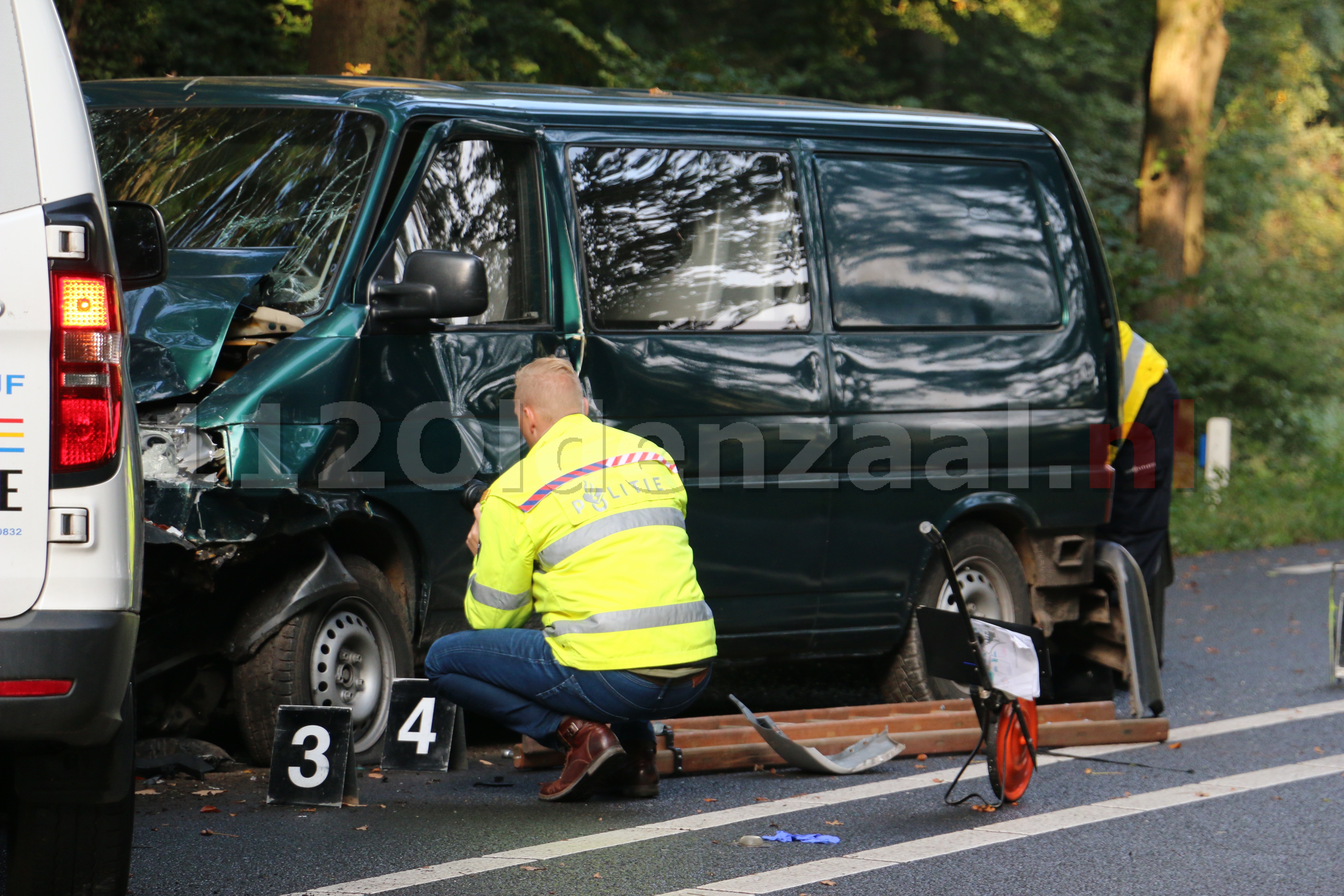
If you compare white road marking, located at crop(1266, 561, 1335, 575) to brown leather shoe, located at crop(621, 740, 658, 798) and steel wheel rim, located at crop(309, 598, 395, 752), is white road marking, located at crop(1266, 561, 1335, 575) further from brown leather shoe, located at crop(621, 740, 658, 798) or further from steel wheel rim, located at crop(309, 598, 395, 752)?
steel wheel rim, located at crop(309, 598, 395, 752)

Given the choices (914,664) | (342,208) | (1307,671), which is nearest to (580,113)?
(342,208)

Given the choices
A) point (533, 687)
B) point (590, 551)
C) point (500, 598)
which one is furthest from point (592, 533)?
point (533, 687)

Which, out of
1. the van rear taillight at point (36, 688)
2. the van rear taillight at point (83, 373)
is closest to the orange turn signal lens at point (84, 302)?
the van rear taillight at point (83, 373)

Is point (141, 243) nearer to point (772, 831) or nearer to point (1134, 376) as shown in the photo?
point (772, 831)

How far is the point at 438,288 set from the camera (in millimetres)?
5633

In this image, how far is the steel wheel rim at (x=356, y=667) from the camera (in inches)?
225

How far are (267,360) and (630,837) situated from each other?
180 cm

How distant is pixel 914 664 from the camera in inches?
291

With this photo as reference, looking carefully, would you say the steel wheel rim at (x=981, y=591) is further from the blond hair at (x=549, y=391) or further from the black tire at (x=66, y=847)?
the black tire at (x=66, y=847)

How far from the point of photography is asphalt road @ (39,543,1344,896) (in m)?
4.61

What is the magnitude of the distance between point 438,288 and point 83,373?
7.62ft

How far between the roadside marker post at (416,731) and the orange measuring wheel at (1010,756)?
1.71 metres

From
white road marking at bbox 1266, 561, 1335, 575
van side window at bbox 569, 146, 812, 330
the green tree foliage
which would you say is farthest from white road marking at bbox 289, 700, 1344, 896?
the green tree foliage

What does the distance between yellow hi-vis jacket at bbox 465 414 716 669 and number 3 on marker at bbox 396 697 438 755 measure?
543mm
